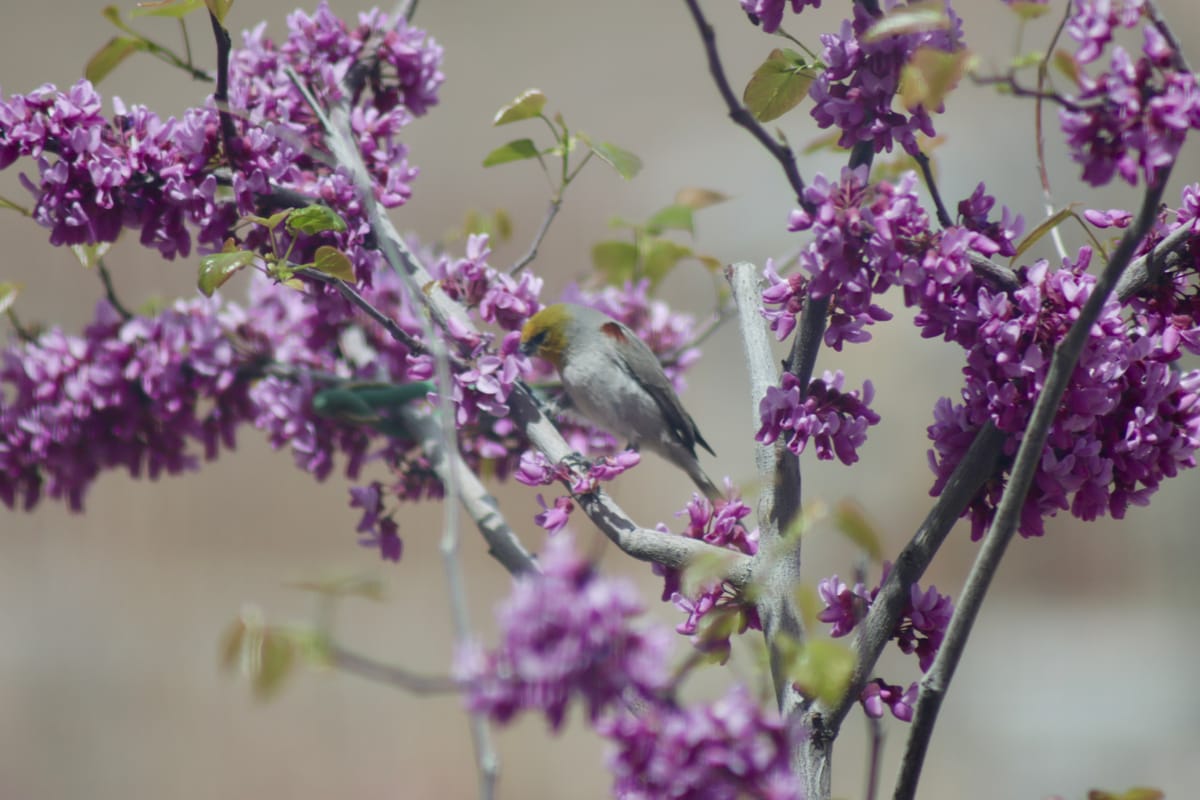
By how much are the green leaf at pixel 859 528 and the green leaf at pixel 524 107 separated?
14.1 inches

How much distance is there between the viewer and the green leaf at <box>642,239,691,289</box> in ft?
2.74

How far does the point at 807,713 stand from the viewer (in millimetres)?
460

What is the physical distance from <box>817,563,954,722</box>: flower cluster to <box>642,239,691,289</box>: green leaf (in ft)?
1.28

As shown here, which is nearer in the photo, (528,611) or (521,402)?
(528,611)

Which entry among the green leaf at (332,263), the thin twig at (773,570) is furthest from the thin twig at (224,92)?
the thin twig at (773,570)

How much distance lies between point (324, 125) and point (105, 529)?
1.35 m

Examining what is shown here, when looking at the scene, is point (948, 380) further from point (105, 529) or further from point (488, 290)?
point (105, 529)

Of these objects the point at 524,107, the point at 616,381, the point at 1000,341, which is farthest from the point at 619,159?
the point at 616,381

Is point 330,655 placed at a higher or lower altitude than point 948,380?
lower

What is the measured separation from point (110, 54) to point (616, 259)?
1.42ft

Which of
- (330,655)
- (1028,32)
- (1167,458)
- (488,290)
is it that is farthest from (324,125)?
(1028,32)

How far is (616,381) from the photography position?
3.29ft

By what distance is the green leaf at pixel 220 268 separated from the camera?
51cm

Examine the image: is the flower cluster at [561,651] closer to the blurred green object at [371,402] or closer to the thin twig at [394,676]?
the thin twig at [394,676]
